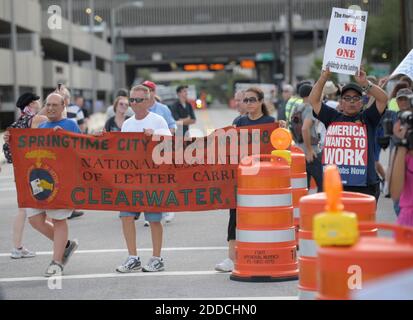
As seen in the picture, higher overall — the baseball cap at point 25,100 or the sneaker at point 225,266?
the baseball cap at point 25,100

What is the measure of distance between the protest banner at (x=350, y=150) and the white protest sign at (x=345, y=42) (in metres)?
0.65

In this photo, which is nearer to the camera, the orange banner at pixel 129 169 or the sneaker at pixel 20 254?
the orange banner at pixel 129 169

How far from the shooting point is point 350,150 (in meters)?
9.43

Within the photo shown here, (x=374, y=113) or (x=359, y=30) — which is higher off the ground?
(x=359, y=30)

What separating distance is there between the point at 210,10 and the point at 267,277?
10279 centimetres

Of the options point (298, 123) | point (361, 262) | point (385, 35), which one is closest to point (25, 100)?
point (298, 123)

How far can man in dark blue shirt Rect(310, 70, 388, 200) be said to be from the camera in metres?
9.39

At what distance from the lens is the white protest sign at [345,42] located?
985 centimetres

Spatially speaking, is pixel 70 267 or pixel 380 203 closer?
pixel 70 267

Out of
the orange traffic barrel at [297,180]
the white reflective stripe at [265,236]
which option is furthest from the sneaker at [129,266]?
the orange traffic barrel at [297,180]

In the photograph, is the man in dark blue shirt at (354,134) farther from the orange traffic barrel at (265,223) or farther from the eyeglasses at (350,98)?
the orange traffic barrel at (265,223)

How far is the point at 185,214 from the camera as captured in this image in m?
16.4
